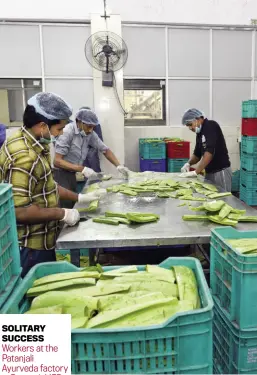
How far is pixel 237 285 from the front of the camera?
1420 mm

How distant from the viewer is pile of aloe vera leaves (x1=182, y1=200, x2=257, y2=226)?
2.37 m

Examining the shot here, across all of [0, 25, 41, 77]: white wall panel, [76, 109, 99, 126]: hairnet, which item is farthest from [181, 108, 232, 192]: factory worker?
[0, 25, 41, 77]: white wall panel

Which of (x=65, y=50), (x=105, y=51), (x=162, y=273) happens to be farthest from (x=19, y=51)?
(x=162, y=273)

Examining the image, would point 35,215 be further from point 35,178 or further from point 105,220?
point 105,220

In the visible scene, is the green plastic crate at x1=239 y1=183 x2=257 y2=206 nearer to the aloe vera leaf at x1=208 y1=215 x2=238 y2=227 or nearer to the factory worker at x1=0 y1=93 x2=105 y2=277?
the aloe vera leaf at x1=208 y1=215 x2=238 y2=227

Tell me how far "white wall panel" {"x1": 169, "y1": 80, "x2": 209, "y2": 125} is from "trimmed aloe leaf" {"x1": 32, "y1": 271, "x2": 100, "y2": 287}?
6494 mm

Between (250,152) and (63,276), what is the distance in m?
4.95

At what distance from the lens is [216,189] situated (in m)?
3.50

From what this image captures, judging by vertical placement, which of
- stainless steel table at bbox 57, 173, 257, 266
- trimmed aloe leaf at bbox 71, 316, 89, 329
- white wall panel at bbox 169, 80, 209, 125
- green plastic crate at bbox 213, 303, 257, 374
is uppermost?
white wall panel at bbox 169, 80, 209, 125

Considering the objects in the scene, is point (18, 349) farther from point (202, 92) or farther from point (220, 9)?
point (220, 9)

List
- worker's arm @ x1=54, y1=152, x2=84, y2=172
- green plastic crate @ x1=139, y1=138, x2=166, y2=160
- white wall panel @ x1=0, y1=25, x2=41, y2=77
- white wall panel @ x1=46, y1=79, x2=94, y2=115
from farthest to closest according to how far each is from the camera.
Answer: white wall panel @ x1=46, y1=79, x2=94, y2=115, white wall panel @ x1=0, y1=25, x2=41, y2=77, green plastic crate @ x1=139, y1=138, x2=166, y2=160, worker's arm @ x1=54, y1=152, x2=84, y2=172

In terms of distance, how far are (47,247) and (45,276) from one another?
84 cm

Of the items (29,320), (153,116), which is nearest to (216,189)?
(29,320)

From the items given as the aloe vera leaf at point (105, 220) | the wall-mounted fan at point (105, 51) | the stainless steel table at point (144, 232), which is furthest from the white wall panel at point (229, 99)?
the aloe vera leaf at point (105, 220)
